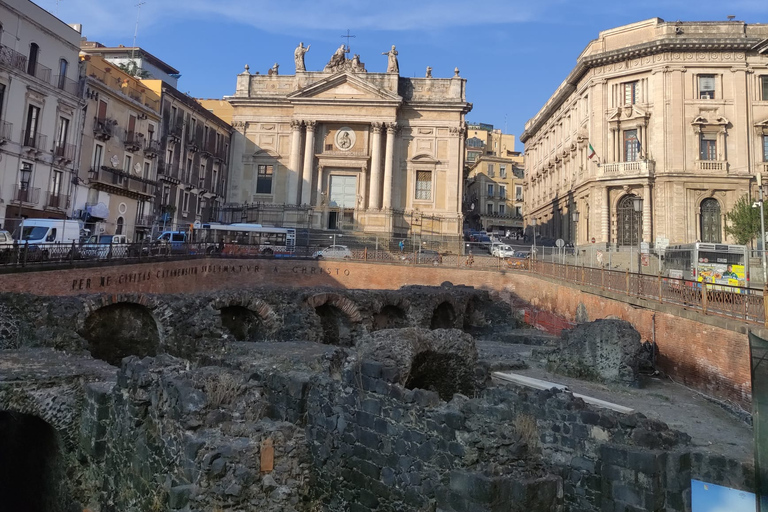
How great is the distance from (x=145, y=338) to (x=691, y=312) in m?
14.4

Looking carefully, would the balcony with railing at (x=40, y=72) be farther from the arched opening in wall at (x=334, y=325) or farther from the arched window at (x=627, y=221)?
the arched window at (x=627, y=221)

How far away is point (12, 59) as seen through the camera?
2566 centimetres

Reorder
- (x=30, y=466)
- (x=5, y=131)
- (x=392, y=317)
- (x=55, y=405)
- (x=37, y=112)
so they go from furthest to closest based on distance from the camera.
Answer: (x=37, y=112) < (x=5, y=131) < (x=392, y=317) < (x=30, y=466) < (x=55, y=405)

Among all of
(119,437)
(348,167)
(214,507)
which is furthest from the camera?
(348,167)

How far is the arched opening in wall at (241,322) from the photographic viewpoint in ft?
53.5

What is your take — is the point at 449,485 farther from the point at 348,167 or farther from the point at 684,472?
the point at 348,167

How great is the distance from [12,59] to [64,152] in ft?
17.3

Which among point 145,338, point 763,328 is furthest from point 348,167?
point 763,328

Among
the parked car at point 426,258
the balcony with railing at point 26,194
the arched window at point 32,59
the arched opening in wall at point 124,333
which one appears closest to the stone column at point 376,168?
the parked car at point 426,258

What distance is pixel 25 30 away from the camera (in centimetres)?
2661

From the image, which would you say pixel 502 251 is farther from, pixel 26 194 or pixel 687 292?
pixel 26 194

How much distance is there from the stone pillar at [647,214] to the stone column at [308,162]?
86.7 ft

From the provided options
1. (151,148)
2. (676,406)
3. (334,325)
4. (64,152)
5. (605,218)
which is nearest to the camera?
(676,406)

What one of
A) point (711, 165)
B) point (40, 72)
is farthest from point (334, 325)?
point (711, 165)
